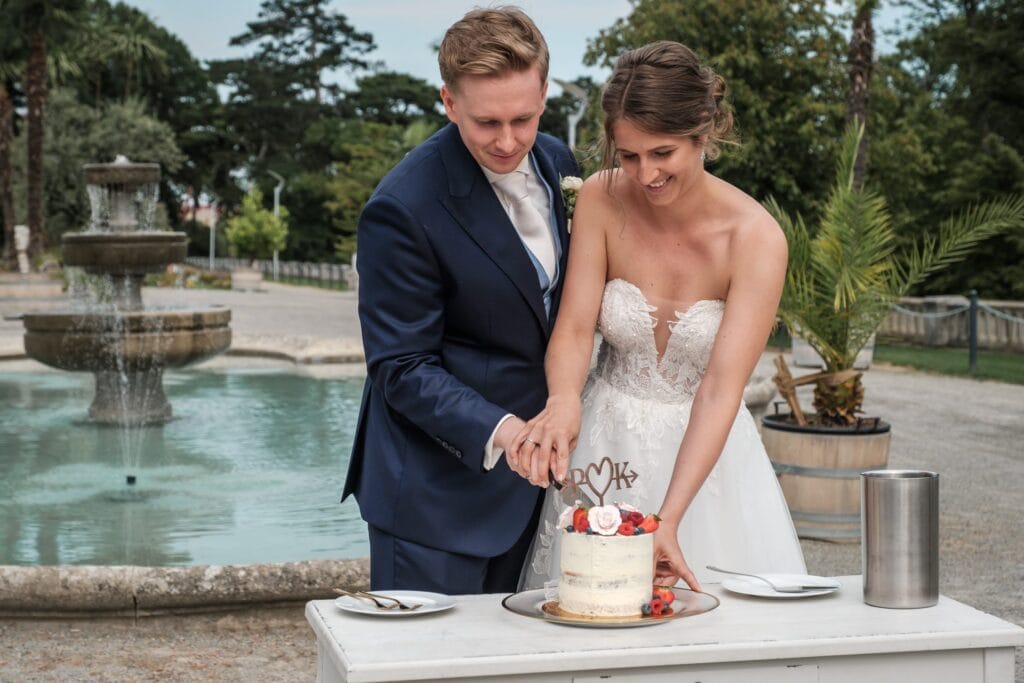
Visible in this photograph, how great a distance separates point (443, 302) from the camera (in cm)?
326

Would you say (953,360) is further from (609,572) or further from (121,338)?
(609,572)

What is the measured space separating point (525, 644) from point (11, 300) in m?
31.7

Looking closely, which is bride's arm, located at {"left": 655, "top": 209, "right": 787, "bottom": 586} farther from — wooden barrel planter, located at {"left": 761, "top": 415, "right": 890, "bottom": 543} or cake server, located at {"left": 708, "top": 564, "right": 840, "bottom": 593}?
wooden barrel planter, located at {"left": 761, "top": 415, "right": 890, "bottom": 543}

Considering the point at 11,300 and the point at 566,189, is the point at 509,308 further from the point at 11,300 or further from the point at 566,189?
the point at 11,300

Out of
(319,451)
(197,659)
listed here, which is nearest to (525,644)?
(197,659)

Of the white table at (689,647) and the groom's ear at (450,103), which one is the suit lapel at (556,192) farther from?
the white table at (689,647)

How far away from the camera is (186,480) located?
31.2 feet

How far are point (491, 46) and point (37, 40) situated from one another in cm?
3948

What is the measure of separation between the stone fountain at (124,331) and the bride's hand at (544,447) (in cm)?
923

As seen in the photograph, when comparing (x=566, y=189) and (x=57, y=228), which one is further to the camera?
(x=57, y=228)

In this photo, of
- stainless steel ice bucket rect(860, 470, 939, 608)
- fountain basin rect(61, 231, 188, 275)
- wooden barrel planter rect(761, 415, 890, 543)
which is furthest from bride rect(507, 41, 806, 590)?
fountain basin rect(61, 231, 188, 275)

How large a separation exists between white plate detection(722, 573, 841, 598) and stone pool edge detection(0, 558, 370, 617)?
2.80 meters

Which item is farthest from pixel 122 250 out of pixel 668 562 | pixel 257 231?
pixel 257 231

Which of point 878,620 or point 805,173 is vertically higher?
point 805,173
